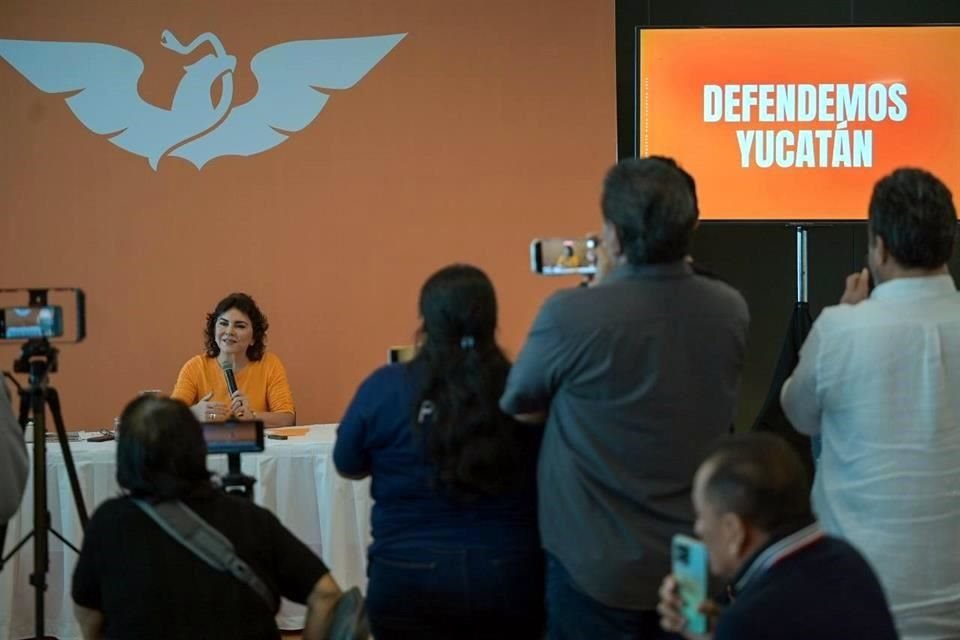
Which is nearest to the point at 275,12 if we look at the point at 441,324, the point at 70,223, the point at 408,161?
the point at 408,161

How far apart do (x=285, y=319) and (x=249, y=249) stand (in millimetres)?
351

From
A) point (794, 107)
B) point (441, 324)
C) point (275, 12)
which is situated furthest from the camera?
point (275, 12)

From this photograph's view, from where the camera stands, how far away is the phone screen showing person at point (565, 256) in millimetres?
2309

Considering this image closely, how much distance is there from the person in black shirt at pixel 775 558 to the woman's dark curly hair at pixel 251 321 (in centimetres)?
323

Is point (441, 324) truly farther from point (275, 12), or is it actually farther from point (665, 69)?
point (275, 12)

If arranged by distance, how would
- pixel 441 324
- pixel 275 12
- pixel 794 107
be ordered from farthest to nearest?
pixel 275 12
pixel 794 107
pixel 441 324

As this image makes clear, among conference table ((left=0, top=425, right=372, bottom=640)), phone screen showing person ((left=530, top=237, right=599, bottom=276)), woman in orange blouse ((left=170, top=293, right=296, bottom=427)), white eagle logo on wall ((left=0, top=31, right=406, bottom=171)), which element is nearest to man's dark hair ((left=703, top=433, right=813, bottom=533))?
phone screen showing person ((left=530, top=237, right=599, bottom=276))

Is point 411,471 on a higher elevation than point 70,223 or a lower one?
Result: lower

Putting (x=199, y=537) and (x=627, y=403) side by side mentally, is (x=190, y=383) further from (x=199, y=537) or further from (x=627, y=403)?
(x=627, y=403)

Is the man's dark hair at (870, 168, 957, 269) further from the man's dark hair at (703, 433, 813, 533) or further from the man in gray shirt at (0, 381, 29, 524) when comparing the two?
the man in gray shirt at (0, 381, 29, 524)

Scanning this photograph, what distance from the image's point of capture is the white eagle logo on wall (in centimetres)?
510

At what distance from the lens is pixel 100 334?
5.15 meters

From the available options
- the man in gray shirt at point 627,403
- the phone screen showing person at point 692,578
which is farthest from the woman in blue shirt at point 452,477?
the phone screen showing person at point 692,578

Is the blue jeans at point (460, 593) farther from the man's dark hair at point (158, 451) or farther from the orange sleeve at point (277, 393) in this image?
the orange sleeve at point (277, 393)
